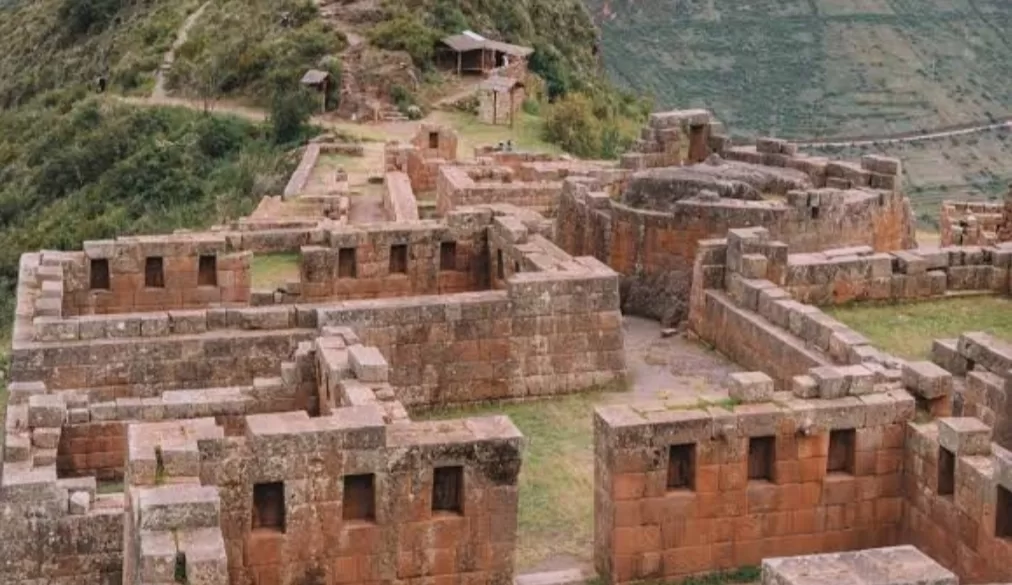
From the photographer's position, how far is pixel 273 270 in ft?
87.3

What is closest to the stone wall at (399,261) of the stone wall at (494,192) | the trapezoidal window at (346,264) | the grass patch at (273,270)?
the trapezoidal window at (346,264)

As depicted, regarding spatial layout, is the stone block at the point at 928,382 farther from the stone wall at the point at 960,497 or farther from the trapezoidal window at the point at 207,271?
the trapezoidal window at the point at 207,271

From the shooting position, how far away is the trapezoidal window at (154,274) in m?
24.7

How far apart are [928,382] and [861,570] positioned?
17.5ft

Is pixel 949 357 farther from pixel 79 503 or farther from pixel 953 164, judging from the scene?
pixel 953 164

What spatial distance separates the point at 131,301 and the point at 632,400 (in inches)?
287

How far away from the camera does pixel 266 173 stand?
54688mm

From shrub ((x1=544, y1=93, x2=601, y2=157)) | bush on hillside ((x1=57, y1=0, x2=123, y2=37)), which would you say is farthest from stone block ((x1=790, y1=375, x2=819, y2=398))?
bush on hillside ((x1=57, y1=0, x2=123, y2=37))

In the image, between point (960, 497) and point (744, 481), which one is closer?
point (960, 497)

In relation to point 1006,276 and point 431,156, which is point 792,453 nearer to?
point 1006,276

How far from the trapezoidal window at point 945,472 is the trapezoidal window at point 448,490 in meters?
4.66

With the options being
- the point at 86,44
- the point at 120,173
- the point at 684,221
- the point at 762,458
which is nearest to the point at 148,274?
the point at 684,221

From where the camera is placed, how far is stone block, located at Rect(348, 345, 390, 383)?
1803cm

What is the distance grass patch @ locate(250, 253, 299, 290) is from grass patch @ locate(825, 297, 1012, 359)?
317 inches
